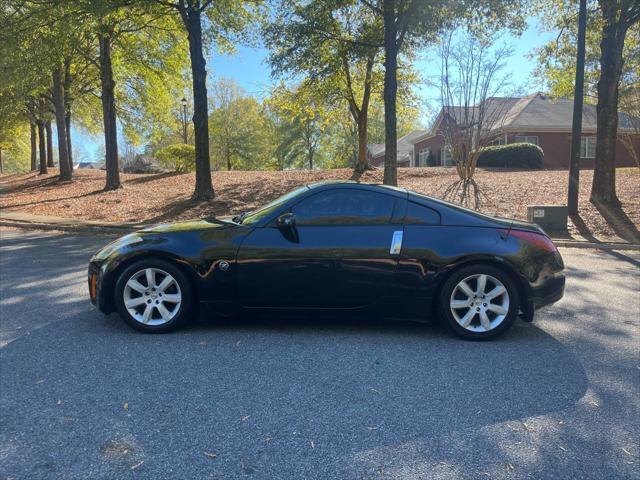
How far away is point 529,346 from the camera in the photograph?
4445 millimetres

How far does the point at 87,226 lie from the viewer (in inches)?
508

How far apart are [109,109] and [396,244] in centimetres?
1789

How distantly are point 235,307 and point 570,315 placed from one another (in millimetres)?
3719

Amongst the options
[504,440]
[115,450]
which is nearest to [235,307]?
[115,450]

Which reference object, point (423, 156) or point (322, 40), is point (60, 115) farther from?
point (423, 156)

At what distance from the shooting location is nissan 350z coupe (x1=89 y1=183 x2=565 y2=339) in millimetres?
4402

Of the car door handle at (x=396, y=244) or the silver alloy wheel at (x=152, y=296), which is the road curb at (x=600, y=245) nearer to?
the car door handle at (x=396, y=244)

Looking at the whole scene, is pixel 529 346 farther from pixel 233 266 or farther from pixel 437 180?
pixel 437 180

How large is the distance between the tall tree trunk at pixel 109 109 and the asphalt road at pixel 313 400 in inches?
611

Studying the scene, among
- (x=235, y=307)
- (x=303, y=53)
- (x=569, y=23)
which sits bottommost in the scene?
(x=235, y=307)

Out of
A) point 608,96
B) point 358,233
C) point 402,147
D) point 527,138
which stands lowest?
point 358,233

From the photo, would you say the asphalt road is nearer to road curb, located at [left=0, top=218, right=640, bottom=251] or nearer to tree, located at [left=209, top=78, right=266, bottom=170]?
road curb, located at [left=0, top=218, right=640, bottom=251]

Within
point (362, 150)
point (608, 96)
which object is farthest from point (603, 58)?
point (362, 150)

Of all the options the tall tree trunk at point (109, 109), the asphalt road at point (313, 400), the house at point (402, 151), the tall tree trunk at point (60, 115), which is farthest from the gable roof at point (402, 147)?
the asphalt road at point (313, 400)
